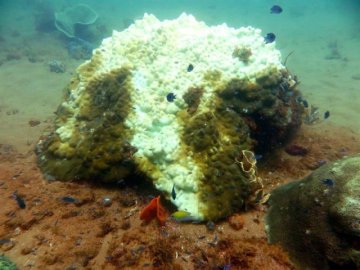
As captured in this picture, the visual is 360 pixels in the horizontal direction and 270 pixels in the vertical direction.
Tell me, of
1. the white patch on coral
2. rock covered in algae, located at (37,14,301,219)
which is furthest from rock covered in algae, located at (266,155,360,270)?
the white patch on coral

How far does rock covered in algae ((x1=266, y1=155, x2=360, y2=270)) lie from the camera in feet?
12.9

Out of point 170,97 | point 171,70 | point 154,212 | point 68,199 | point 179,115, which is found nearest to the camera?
point 154,212

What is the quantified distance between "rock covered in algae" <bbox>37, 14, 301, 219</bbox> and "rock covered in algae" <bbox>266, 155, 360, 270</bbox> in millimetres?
844

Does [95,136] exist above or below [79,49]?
below

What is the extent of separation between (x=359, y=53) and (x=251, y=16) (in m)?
17.5

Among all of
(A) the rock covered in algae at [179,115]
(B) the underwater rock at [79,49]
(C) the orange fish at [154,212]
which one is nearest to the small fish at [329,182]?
(A) the rock covered in algae at [179,115]

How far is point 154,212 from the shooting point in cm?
516

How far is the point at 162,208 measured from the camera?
5.23 m

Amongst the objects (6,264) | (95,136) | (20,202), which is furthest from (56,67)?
(6,264)

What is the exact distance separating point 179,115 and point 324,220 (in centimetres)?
314

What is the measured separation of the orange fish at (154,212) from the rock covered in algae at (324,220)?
1801 mm

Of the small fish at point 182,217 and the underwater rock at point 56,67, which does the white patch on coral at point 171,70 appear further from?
the underwater rock at point 56,67

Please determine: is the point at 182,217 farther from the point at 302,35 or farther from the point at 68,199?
the point at 302,35

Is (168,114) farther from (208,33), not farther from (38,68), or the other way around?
(38,68)
